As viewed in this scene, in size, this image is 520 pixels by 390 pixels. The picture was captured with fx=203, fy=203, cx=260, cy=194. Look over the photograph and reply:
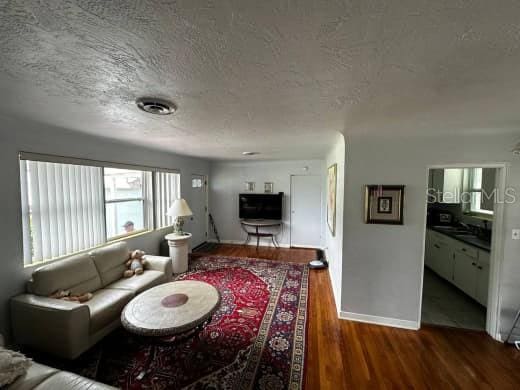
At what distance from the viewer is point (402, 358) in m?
1.90

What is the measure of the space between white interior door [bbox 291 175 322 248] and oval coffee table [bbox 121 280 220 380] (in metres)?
3.27

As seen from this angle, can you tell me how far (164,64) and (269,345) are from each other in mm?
2419

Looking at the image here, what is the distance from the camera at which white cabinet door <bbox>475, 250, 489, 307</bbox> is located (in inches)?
98.5

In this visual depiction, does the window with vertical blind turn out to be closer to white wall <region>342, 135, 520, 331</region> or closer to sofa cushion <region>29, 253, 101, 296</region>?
sofa cushion <region>29, 253, 101, 296</region>

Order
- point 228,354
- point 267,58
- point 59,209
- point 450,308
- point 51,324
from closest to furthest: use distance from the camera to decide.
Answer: point 267,58
point 51,324
point 228,354
point 59,209
point 450,308

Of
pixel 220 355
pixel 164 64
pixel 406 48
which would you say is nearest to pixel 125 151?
pixel 164 64

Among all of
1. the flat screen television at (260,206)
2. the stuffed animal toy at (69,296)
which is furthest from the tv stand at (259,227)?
the stuffed animal toy at (69,296)

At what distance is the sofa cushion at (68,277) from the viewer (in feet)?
6.51

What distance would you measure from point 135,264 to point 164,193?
5.40 feet

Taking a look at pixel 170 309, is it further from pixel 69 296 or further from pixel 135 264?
pixel 135 264

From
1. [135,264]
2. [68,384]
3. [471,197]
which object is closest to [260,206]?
[135,264]

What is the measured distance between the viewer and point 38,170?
221 cm

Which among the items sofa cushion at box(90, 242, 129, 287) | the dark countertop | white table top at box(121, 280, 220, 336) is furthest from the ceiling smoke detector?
the dark countertop

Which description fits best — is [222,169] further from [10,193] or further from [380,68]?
[380,68]
